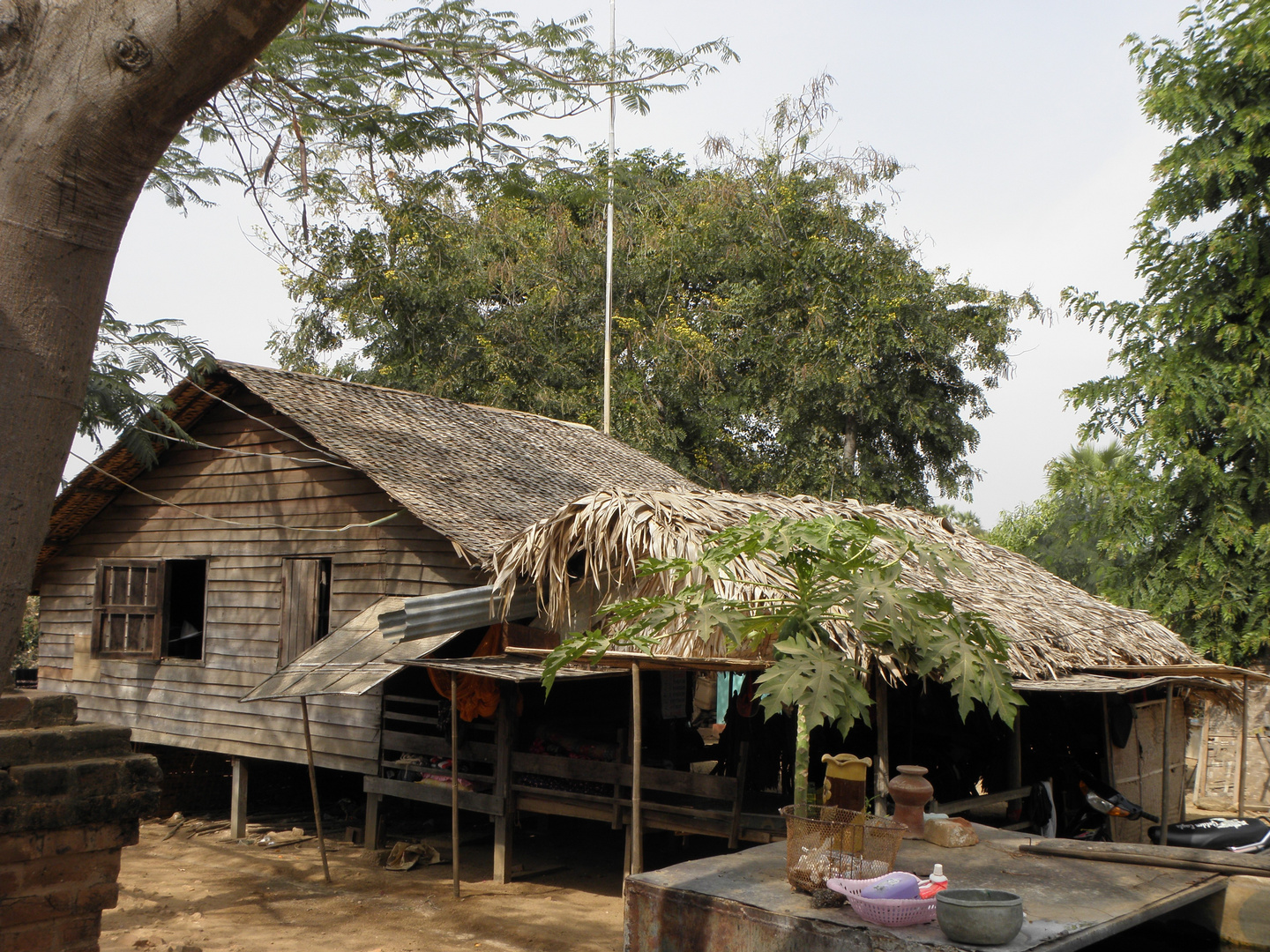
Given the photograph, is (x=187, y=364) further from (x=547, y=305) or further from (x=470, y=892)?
(x=547, y=305)

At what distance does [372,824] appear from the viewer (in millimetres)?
11219

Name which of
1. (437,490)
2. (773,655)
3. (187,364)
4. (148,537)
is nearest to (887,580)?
(773,655)

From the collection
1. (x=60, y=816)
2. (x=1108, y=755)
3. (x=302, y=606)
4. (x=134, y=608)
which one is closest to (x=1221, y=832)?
(x=1108, y=755)

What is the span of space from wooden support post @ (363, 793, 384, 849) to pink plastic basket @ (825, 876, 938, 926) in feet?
26.8

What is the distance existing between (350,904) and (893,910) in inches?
258

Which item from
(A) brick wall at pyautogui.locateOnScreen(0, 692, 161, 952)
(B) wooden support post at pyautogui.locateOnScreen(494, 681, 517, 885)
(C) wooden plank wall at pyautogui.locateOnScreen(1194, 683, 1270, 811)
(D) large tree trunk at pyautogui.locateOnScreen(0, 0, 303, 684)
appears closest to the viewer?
(D) large tree trunk at pyautogui.locateOnScreen(0, 0, 303, 684)

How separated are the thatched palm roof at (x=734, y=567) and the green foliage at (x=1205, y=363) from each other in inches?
200

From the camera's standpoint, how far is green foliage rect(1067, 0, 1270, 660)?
1435 cm

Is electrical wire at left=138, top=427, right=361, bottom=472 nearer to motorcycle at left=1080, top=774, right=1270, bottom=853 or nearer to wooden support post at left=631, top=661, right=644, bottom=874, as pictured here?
wooden support post at left=631, top=661, right=644, bottom=874

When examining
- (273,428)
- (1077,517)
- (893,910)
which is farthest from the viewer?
(1077,517)

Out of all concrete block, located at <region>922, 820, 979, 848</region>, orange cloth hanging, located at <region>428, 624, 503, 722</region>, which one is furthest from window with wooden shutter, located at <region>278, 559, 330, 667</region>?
concrete block, located at <region>922, 820, 979, 848</region>

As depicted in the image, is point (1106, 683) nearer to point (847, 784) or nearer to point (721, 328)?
point (847, 784)

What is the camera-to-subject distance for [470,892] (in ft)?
31.3

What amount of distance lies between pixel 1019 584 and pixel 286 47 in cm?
827
